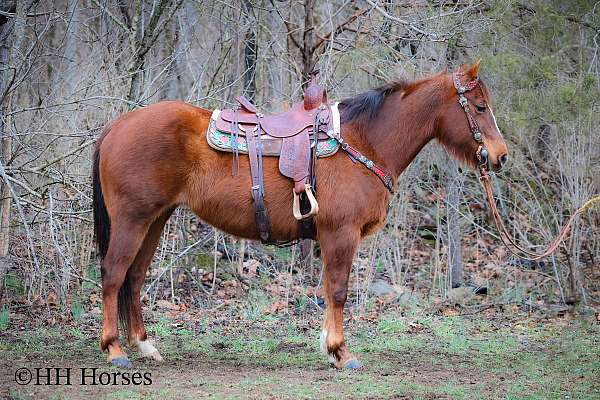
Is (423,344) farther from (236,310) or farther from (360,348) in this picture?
(236,310)

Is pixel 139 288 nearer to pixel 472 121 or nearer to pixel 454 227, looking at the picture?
pixel 472 121

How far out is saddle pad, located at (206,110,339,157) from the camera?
554 centimetres

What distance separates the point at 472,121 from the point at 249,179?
5.62 feet

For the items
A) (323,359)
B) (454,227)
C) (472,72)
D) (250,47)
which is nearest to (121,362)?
(323,359)

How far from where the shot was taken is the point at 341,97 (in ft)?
27.9

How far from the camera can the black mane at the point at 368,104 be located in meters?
5.74

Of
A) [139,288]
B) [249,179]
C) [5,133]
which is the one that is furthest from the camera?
[5,133]

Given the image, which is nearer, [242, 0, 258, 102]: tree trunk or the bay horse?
the bay horse

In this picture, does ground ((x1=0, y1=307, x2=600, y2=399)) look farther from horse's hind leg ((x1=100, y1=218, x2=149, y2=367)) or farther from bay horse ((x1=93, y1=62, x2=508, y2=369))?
bay horse ((x1=93, y1=62, x2=508, y2=369))

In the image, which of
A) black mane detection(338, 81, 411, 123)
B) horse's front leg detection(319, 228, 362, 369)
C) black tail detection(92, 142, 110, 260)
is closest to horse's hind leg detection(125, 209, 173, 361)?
black tail detection(92, 142, 110, 260)

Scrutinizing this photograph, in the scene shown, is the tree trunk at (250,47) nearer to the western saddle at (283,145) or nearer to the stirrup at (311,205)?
the western saddle at (283,145)

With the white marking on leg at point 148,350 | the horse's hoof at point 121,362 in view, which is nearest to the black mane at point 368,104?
the white marking on leg at point 148,350

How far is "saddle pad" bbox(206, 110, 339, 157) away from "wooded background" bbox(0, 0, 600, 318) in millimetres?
1739

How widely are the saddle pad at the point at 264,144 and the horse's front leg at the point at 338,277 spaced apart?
610 mm
